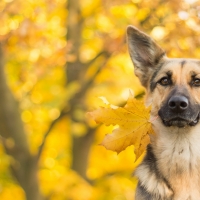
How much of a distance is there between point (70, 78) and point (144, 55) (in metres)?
5.12

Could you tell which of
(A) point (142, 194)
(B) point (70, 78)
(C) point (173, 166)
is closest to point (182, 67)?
(C) point (173, 166)

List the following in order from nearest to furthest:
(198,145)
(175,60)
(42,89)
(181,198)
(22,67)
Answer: (181,198) → (198,145) → (175,60) → (22,67) → (42,89)

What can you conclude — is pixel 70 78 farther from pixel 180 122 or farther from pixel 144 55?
pixel 180 122

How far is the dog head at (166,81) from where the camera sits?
487cm

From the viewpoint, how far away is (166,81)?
5383 millimetres

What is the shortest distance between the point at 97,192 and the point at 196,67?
5431mm

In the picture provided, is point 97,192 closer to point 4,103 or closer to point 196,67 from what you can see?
point 4,103

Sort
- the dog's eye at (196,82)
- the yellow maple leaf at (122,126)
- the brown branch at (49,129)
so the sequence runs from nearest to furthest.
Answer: the yellow maple leaf at (122,126) < the dog's eye at (196,82) < the brown branch at (49,129)

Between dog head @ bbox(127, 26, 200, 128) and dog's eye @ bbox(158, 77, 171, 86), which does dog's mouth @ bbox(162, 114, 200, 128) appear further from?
dog's eye @ bbox(158, 77, 171, 86)

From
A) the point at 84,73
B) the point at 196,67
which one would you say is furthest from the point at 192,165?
the point at 84,73

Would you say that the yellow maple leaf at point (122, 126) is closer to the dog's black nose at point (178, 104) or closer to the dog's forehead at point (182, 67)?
the dog's black nose at point (178, 104)

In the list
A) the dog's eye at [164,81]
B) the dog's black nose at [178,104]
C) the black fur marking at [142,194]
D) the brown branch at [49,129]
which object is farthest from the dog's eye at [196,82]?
the brown branch at [49,129]

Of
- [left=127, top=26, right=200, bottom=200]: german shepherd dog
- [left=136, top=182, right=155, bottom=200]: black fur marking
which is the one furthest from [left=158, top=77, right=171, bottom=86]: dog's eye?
[left=136, top=182, right=155, bottom=200]: black fur marking

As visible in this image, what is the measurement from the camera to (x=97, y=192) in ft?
33.5
